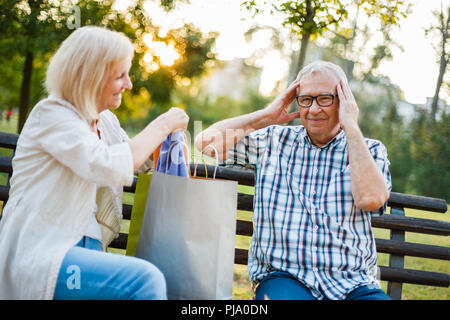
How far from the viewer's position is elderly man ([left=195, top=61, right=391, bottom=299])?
202 cm

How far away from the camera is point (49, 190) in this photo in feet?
5.34

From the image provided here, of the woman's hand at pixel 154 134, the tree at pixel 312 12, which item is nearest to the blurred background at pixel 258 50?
the tree at pixel 312 12

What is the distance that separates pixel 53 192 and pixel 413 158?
7060 millimetres

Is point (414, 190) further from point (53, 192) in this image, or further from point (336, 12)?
point (53, 192)

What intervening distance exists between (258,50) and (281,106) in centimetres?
659

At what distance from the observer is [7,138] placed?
8.45ft

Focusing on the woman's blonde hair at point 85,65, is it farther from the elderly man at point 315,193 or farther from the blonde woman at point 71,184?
the elderly man at point 315,193

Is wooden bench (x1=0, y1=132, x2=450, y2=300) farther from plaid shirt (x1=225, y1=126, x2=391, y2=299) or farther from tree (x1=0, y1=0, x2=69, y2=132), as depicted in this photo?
tree (x1=0, y1=0, x2=69, y2=132)

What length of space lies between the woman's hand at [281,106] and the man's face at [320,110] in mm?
134

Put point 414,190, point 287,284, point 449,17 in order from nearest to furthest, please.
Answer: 1. point 287,284
2. point 449,17
3. point 414,190

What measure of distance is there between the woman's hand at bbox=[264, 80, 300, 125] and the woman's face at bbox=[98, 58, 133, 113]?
928 mm

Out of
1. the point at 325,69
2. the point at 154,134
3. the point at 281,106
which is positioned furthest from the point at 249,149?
the point at 154,134

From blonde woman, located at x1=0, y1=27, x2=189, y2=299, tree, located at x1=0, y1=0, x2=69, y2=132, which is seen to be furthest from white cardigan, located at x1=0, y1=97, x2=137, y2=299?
tree, located at x1=0, y1=0, x2=69, y2=132

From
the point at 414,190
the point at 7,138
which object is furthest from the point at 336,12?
the point at 414,190
